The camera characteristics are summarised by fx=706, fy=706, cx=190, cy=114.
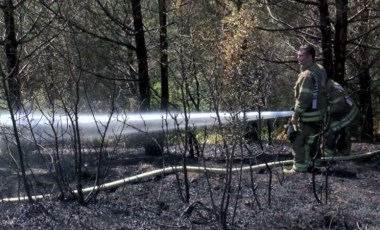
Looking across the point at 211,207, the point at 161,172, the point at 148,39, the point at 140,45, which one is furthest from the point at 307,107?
the point at 148,39

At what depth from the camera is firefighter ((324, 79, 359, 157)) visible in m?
8.68

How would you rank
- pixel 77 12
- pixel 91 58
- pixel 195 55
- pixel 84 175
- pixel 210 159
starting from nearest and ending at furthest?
pixel 195 55
pixel 84 175
pixel 210 159
pixel 77 12
pixel 91 58

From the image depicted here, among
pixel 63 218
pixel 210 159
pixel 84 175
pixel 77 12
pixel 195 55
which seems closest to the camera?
pixel 63 218

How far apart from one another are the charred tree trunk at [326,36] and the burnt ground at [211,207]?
114 inches

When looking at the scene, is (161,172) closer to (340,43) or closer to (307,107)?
(307,107)

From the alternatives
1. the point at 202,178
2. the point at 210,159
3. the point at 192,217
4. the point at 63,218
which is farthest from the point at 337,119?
the point at 63,218

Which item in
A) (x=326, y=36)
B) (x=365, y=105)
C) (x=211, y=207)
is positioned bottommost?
(x=211, y=207)

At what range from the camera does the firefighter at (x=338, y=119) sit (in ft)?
28.5

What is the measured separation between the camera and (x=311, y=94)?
8016 mm

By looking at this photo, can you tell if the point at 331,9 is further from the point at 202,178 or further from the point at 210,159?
the point at 202,178

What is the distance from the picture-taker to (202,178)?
24.1ft

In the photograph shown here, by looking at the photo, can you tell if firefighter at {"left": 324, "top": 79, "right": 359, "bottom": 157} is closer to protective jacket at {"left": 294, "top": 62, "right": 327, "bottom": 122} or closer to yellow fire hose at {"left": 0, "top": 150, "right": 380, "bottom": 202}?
yellow fire hose at {"left": 0, "top": 150, "right": 380, "bottom": 202}

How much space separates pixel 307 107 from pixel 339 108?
2.84 ft

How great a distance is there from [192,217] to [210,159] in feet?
13.7
